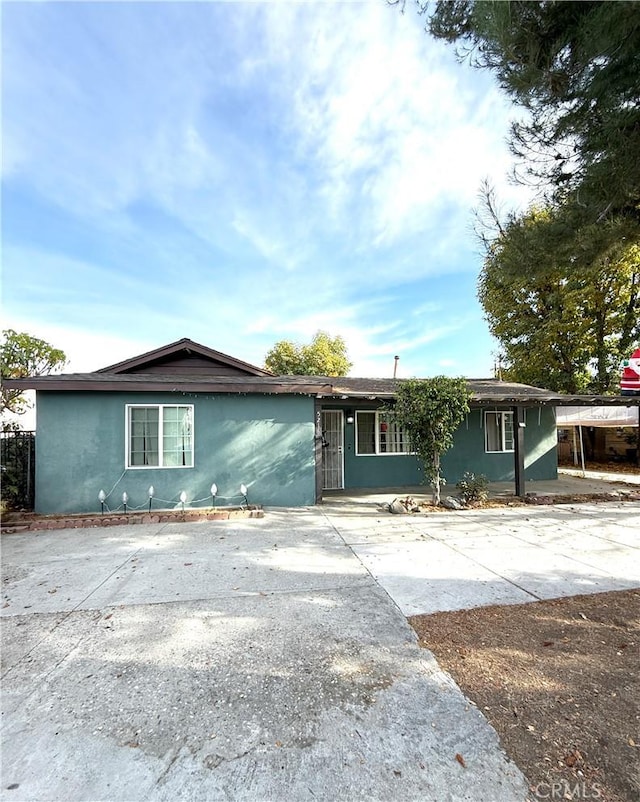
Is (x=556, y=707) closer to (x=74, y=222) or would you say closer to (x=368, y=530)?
(x=368, y=530)

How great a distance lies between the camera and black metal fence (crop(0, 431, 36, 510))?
7.34 metres

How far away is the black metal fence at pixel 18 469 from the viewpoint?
24.1 ft

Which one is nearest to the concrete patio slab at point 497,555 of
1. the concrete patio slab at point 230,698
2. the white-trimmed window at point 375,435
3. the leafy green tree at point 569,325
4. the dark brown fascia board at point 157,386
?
the concrete patio slab at point 230,698

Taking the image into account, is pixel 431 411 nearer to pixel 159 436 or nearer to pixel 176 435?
pixel 176 435

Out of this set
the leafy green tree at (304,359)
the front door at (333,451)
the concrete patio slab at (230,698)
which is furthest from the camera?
the leafy green tree at (304,359)

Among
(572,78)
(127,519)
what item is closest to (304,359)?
(127,519)

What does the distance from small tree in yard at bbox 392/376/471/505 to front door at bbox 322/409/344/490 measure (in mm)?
2427

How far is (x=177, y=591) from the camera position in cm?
386

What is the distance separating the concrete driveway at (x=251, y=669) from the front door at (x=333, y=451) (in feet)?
15.0

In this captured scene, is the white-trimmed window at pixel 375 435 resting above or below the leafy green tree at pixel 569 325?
below

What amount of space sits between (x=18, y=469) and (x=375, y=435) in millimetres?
8103

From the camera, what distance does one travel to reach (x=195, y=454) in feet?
25.2

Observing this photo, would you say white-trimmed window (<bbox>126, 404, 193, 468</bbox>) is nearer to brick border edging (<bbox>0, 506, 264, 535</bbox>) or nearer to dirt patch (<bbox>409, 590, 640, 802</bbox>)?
brick border edging (<bbox>0, 506, 264, 535</bbox>)

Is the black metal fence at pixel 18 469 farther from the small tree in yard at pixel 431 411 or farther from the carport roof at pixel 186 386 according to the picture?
the small tree in yard at pixel 431 411
